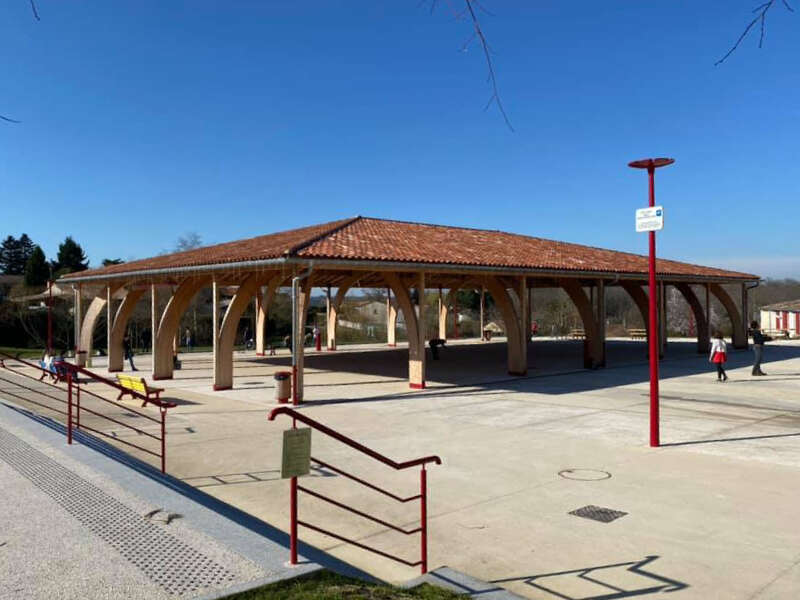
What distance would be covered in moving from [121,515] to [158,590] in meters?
1.74

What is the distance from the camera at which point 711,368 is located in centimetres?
2227

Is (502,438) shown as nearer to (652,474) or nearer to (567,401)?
(652,474)

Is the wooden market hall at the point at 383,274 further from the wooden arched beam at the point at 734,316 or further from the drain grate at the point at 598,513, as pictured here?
the drain grate at the point at 598,513

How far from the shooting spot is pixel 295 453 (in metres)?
4.60

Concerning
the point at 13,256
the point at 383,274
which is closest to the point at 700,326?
the point at 383,274

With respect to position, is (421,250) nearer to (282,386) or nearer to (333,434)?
(282,386)

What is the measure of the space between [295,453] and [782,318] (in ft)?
186

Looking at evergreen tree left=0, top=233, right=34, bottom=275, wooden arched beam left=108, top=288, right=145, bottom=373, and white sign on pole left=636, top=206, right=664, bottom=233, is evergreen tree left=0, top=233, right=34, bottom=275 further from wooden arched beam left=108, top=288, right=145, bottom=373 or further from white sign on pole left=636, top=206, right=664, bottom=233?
white sign on pole left=636, top=206, right=664, bottom=233

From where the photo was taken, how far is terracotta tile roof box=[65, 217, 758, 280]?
16.0 meters

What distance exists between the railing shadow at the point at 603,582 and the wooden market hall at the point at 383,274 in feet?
32.6

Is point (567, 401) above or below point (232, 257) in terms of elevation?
below

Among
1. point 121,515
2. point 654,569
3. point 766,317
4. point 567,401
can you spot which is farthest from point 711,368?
point 766,317

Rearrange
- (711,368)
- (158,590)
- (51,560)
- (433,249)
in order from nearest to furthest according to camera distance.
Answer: (158,590) < (51,560) < (433,249) < (711,368)

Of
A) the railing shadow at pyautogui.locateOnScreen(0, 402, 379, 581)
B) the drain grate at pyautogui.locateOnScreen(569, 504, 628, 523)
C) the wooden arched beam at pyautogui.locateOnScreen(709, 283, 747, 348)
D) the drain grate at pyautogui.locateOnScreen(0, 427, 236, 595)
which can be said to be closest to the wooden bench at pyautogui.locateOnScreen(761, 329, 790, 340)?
the wooden arched beam at pyautogui.locateOnScreen(709, 283, 747, 348)
